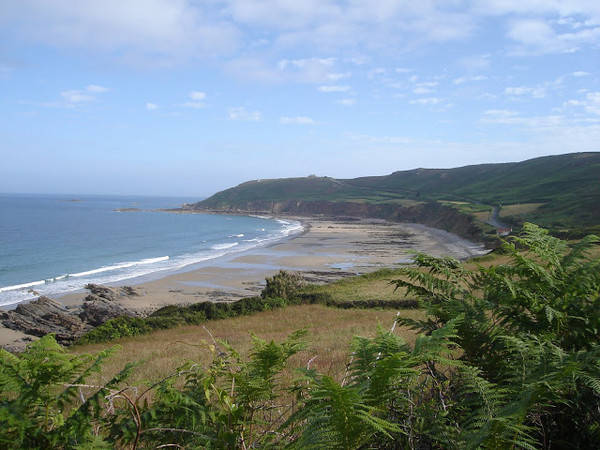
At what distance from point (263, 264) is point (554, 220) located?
43.2m

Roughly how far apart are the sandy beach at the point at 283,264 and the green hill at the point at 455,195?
9539mm

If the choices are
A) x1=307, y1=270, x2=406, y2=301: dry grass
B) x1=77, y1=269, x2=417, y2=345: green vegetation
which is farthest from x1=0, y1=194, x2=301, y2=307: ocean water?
x1=307, y1=270, x2=406, y2=301: dry grass

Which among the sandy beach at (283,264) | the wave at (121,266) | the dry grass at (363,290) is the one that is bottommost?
the sandy beach at (283,264)

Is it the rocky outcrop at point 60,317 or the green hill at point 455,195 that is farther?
the green hill at point 455,195

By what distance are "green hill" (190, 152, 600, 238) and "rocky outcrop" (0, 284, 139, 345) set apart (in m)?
36.4

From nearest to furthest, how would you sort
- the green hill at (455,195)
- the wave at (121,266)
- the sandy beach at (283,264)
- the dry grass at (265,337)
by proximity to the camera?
the dry grass at (265,337), the sandy beach at (283,264), the wave at (121,266), the green hill at (455,195)

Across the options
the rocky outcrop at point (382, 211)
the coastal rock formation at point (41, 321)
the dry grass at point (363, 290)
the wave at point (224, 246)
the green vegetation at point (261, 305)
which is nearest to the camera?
the green vegetation at point (261, 305)

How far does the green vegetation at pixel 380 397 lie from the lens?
1861 mm

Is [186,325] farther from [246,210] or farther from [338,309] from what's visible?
[246,210]

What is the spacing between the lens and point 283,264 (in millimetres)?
47188

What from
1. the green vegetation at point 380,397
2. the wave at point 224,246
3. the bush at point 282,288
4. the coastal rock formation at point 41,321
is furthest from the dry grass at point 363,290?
the wave at point 224,246

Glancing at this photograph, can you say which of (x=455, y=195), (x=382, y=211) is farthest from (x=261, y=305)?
(x=455, y=195)

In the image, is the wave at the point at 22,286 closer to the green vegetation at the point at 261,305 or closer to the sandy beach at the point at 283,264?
the sandy beach at the point at 283,264

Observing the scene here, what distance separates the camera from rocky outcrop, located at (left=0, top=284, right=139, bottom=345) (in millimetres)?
23172
